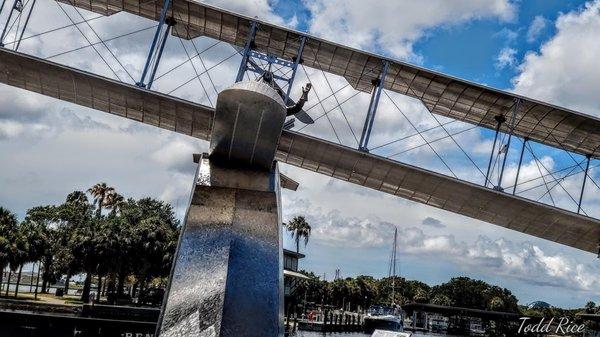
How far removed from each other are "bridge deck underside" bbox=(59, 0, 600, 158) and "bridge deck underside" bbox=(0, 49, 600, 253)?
A: 3551 mm

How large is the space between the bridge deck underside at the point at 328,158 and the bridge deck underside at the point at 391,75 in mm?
3551

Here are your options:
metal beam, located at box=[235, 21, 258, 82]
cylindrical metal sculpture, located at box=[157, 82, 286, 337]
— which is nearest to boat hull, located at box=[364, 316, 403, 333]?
metal beam, located at box=[235, 21, 258, 82]

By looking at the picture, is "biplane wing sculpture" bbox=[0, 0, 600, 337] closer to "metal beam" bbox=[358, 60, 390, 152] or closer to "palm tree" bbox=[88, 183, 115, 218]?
"metal beam" bbox=[358, 60, 390, 152]

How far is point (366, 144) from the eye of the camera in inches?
792

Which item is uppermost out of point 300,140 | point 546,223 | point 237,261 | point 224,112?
point 300,140

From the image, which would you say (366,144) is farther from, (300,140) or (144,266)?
(144,266)

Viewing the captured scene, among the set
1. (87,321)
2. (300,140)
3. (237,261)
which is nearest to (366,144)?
(300,140)

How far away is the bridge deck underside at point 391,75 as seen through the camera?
68.1 feet

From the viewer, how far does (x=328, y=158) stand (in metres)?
20.3

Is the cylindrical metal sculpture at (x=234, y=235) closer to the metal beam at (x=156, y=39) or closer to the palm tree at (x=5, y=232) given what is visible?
the metal beam at (x=156, y=39)

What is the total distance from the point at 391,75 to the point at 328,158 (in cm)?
444

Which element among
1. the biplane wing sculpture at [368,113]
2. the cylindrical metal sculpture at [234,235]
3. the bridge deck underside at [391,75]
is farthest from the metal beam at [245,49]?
the cylindrical metal sculpture at [234,235]

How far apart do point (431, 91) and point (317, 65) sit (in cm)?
474
